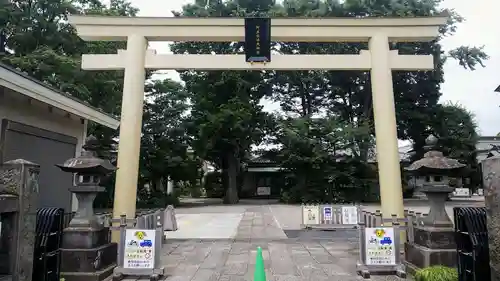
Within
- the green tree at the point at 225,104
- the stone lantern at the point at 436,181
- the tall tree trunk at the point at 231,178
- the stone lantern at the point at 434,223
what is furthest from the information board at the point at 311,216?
the tall tree trunk at the point at 231,178

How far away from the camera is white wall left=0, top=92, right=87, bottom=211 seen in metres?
8.22

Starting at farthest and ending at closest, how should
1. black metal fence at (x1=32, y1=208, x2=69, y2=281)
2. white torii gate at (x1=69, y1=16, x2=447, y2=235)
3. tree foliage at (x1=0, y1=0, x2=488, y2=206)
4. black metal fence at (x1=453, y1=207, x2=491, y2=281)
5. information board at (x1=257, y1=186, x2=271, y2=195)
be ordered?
information board at (x1=257, y1=186, x2=271, y2=195), tree foliage at (x1=0, y1=0, x2=488, y2=206), white torii gate at (x1=69, y1=16, x2=447, y2=235), black metal fence at (x1=32, y1=208, x2=69, y2=281), black metal fence at (x1=453, y1=207, x2=491, y2=281)

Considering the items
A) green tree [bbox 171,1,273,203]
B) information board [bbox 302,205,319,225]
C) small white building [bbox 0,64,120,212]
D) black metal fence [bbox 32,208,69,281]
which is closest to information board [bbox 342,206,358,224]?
information board [bbox 302,205,319,225]

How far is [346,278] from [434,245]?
1626mm

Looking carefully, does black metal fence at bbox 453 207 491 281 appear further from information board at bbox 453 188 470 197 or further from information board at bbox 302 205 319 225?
information board at bbox 453 188 470 197

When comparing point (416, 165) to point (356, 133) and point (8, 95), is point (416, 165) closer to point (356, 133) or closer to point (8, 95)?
point (8, 95)

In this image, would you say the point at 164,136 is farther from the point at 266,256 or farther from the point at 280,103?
the point at 266,256

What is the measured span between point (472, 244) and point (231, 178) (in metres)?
26.0

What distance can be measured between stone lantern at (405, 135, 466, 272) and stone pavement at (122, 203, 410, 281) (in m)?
0.79

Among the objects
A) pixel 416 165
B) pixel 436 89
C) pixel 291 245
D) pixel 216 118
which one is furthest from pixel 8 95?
pixel 436 89

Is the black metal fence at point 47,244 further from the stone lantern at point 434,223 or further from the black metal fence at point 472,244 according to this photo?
the stone lantern at point 434,223

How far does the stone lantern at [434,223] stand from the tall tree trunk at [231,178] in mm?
22922

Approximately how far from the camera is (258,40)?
32.0ft

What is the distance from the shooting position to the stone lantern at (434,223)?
627cm
